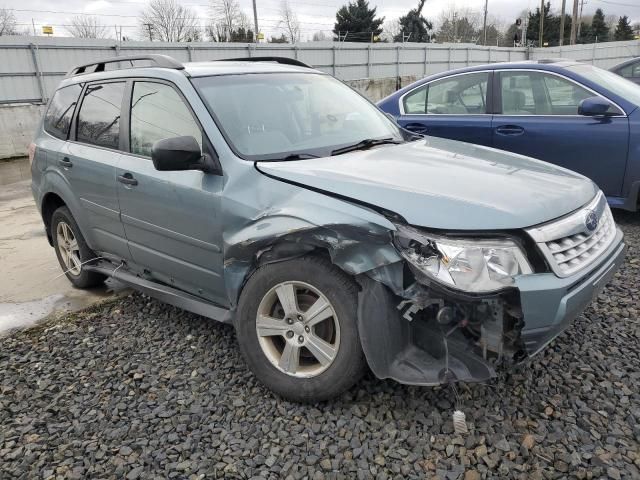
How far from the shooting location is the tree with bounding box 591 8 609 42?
61.8m

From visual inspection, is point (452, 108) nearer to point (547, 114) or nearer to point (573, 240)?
point (547, 114)

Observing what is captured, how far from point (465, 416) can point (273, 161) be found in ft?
5.41

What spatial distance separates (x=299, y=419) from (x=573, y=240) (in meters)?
1.60

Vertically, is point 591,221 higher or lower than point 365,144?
lower

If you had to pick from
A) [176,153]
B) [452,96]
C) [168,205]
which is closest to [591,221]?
[176,153]

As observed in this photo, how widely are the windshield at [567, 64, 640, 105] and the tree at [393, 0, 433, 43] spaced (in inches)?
1968

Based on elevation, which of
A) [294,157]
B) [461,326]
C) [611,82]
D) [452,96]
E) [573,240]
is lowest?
[461,326]

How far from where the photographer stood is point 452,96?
598 centimetres

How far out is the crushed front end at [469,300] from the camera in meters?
2.22

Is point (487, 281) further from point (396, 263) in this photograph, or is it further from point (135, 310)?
point (135, 310)

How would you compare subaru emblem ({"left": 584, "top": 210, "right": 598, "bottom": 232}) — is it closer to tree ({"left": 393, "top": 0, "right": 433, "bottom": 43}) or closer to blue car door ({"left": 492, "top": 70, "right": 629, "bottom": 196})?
blue car door ({"left": 492, "top": 70, "right": 629, "bottom": 196})

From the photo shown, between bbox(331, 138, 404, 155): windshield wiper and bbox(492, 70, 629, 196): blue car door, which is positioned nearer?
bbox(331, 138, 404, 155): windshield wiper

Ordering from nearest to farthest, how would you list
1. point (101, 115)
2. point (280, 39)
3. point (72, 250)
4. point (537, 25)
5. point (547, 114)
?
point (101, 115) → point (72, 250) → point (547, 114) → point (280, 39) → point (537, 25)

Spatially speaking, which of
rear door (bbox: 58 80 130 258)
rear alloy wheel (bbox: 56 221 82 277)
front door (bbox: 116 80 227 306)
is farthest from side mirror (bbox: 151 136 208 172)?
rear alloy wheel (bbox: 56 221 82 277)
